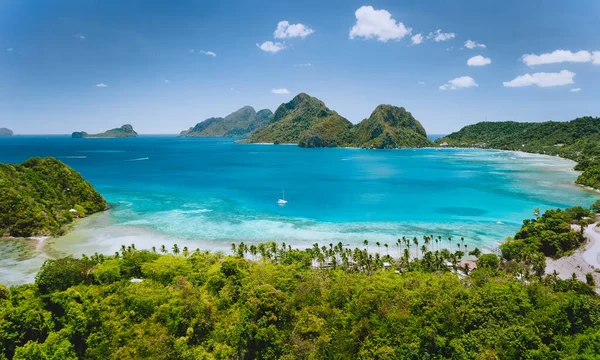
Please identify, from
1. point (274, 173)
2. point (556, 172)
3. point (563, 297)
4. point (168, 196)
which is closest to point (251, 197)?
point (168, 196)

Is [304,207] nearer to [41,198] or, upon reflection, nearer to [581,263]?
[581,263]

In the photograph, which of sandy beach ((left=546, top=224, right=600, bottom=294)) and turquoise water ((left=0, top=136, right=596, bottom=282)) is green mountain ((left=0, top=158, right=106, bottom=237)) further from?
sandy beach ((left=546, top=224, right=600, bottom=294))

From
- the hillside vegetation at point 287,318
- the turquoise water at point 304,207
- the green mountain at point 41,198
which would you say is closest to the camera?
the hillside vegetation at point 287,318

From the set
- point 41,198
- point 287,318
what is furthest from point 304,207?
point 41,198

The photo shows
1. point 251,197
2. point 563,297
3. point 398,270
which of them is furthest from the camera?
point 251,197

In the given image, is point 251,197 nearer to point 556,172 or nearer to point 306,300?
point 306,300

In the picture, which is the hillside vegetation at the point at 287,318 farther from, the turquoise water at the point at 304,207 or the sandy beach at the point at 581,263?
the turquoise water at the point at 304,207

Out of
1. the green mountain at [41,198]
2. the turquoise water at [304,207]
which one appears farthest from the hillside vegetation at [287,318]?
the green mountain at [41,198]
